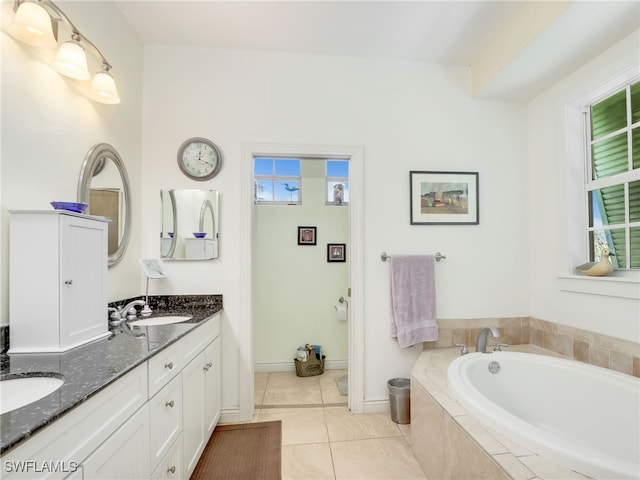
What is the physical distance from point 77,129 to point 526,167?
10.3 feet

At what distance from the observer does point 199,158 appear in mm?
2295

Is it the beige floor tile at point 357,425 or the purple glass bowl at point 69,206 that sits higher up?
the purple glass bowl at point 69,206

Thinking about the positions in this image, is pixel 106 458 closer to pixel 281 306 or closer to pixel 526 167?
pixel 281 306

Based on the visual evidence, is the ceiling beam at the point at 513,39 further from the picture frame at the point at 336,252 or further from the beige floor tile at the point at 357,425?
the beige floor tile at the point at 357,425

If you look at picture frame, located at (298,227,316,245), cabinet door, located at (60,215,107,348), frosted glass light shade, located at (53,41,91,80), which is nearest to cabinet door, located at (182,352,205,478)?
cabinet door, located at (60,215,107,348)

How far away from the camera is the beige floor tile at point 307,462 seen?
1713 millimetres

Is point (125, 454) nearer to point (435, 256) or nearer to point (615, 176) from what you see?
point (435, 256)

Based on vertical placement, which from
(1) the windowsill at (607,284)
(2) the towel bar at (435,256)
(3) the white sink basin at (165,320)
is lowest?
(3) the white sink basin at (165,320)

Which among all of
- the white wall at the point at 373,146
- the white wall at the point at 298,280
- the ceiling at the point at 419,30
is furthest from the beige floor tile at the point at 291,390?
the ceiling at the point at 419,30

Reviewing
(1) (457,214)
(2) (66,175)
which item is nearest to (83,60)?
(2) (66,175)

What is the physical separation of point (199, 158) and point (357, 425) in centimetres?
226

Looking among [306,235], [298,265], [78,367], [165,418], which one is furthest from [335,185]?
[78,367]

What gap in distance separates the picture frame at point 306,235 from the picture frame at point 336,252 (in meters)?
0.19

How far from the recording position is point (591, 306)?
1.98 meters
